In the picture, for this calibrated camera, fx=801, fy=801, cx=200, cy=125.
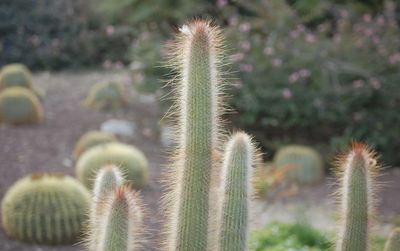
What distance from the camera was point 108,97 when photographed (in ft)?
41.4

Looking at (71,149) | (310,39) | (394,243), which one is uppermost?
(310,39)

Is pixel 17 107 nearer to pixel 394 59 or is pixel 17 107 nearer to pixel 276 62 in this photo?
pixel 276 62

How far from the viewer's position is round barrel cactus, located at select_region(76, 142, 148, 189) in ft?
25.8

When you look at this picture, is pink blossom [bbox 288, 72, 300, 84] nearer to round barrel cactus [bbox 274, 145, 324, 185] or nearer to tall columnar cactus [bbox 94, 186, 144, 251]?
round barrel cactus [bbox 274, 145, 324, 185]

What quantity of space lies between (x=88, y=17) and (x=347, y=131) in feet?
30.9

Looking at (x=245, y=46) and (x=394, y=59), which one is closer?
(x=394, y=59)

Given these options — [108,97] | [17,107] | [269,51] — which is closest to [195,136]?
[269,51]

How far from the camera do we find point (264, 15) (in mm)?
11086

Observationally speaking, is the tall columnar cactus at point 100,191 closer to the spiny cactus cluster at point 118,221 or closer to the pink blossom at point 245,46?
the spiny cactus cluster at point 118,221

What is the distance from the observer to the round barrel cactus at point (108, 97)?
1263cm

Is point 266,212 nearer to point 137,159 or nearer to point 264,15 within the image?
point 137,159

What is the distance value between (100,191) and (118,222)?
17.4 inches

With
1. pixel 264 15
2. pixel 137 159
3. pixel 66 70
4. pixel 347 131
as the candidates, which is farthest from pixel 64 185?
pixel 66 70

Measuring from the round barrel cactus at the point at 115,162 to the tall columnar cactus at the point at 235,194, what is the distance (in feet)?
15.0
